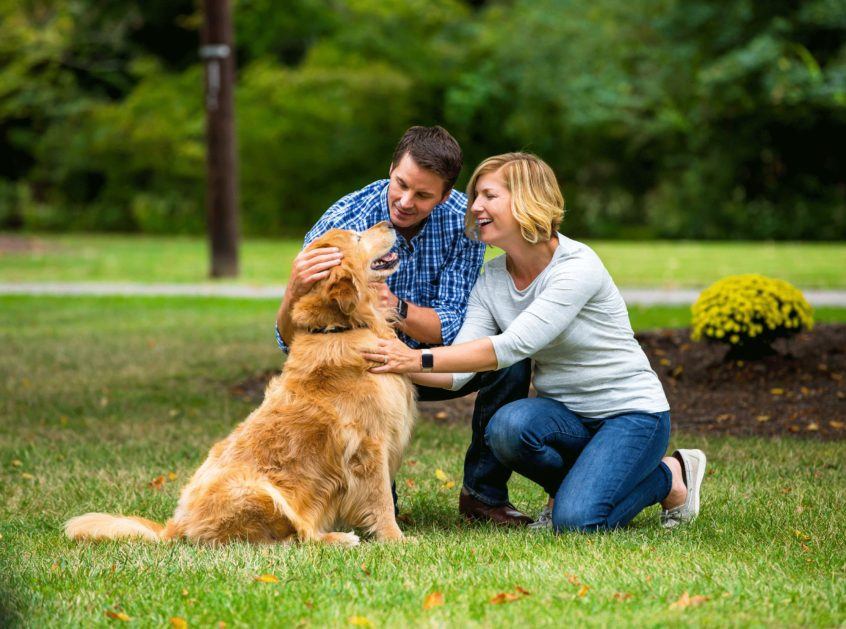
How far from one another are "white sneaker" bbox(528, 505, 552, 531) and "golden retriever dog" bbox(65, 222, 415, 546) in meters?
0.76

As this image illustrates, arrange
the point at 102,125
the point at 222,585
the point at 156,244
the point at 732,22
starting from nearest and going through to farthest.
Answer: the point at 222,585, the point at 732,22, the point at 156,244, the point at 102,125

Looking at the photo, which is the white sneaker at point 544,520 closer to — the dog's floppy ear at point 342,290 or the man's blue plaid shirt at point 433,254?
the man's blue plaid shirt at point 433,254

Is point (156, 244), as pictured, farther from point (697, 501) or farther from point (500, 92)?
point (697, 501)

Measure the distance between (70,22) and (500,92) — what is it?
47.1ft

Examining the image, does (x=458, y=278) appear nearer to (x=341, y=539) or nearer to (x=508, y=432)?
(x=508, y=432)

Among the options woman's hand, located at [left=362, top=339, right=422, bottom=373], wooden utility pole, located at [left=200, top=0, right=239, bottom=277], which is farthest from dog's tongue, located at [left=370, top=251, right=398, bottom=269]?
wooden utility pole, located at [left=200, top=0, right=239, bottom=277]

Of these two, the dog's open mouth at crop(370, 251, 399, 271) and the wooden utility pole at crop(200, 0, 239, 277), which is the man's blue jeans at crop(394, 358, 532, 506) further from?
the wooden utility pole at crop(200, 0, 239, 277)

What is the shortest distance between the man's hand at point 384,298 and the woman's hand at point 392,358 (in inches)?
8.2

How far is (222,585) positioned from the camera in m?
3.82

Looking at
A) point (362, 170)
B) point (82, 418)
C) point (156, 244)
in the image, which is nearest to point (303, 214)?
point (362, 170)

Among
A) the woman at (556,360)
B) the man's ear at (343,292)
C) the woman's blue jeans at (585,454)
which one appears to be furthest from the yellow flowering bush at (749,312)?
the man's ear at (343,292)

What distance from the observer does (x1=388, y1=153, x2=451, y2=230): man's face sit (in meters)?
4.75

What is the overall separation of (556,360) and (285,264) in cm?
1596

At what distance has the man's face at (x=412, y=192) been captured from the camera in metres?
4.75
